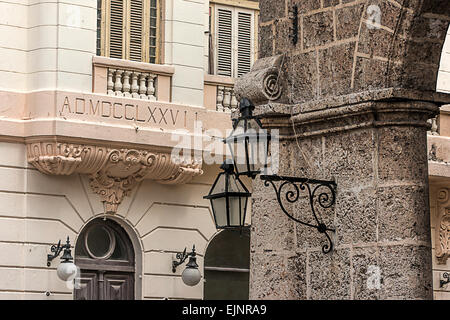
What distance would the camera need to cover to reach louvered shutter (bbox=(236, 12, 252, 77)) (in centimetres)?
2236

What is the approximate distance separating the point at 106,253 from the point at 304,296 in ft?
35.5

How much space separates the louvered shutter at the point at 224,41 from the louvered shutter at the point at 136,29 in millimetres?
1628

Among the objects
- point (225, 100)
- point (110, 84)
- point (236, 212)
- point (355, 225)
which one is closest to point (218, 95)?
point (225, 100)

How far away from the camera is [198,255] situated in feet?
70.4

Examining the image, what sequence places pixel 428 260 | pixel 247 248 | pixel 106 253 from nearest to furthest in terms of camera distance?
1. pixel 428 260
2. pixel 106 253
3. pixel 247 248

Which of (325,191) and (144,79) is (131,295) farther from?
(325,191)

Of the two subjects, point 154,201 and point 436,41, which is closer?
point 436,41

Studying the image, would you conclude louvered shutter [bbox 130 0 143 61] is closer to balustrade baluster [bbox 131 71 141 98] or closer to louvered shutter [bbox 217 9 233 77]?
balustrade baluster [bbox 131 71 141 98]

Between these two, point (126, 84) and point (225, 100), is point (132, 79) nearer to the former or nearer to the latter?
point (126, 84)

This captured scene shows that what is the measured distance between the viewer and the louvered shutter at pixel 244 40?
2236 centimetres

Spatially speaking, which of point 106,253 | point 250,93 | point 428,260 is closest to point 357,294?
point 428,260

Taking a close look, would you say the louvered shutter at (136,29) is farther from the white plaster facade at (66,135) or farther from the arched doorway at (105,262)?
the arched doorway at (105,262)

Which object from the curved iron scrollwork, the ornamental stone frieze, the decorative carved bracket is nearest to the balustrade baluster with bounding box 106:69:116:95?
the ornamental stone frieze

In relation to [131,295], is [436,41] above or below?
above
